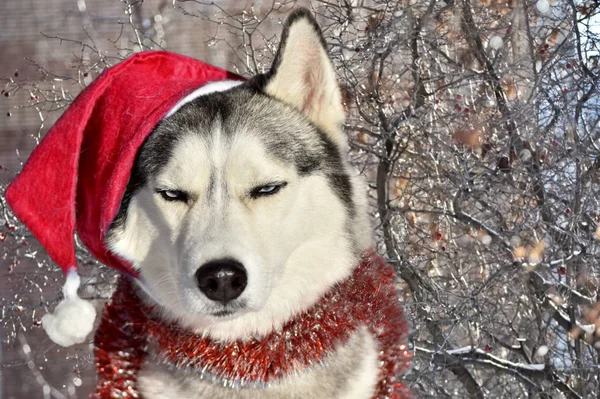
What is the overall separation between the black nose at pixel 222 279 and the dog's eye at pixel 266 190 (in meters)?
0.20

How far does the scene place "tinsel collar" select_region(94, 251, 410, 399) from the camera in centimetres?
173

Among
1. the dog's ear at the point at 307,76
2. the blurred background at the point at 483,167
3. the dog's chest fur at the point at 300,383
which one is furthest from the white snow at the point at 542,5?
the dog's chest fur at the point at 300,383

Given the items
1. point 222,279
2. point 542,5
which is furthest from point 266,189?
point 542,5

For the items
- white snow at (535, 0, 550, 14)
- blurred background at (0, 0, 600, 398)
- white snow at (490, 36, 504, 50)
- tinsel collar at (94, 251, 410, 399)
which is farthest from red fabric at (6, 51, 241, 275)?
white snow at (535, 0, 550, 14)

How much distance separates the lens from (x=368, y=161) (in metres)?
3.95

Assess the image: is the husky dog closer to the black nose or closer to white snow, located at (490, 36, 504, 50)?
the black nose

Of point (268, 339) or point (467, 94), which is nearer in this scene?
point (268, 339)

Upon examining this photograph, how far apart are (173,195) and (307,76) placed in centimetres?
49

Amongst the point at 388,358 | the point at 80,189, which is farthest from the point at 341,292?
the point at 80,189

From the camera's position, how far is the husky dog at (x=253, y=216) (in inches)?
60.6

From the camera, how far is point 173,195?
162cm

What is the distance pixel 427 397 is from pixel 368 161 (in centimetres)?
132

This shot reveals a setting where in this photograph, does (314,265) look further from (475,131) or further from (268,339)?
(475,131)

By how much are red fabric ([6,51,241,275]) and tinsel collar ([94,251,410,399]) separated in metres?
0.21
